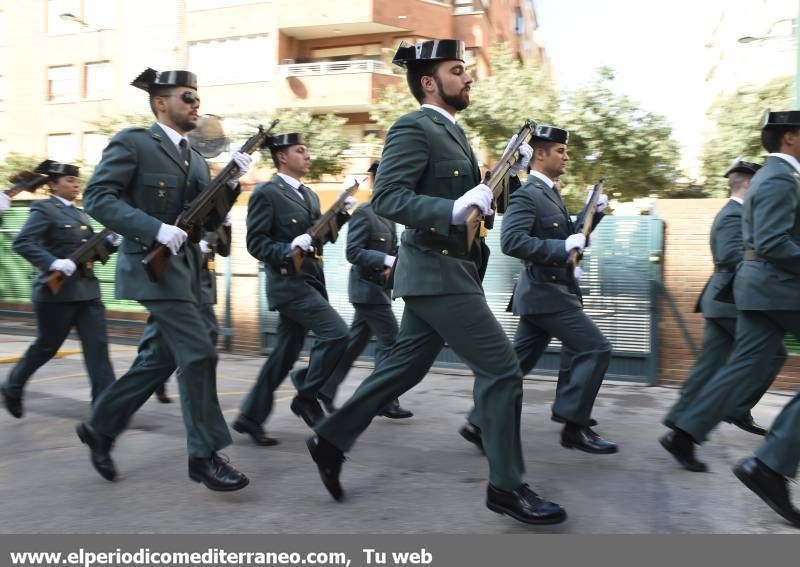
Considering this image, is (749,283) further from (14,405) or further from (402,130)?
(14,405)

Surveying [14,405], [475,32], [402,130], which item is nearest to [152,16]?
[475,32]

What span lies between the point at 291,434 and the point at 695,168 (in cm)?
2028

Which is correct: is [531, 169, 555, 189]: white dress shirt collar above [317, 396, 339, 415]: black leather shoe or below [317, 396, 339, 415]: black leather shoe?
above

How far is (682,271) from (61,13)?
3274 centimetres

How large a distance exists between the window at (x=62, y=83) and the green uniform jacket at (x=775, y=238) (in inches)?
1365

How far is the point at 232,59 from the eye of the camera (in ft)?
104

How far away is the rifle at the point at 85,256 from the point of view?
611 centimetres

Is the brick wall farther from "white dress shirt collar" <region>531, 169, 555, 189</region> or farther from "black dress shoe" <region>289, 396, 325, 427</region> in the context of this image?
"black dress shoe" <region>289, 396, 325, 427</region>

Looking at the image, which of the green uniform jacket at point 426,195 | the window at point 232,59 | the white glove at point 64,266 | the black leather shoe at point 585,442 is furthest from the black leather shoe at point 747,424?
the window at point 232,59

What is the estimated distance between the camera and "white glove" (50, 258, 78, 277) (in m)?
6.12

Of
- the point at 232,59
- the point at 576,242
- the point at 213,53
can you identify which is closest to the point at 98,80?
the point at 213,53

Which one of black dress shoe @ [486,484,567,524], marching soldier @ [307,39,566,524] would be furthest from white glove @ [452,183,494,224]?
black dress shoe @ [486,484,567,524]

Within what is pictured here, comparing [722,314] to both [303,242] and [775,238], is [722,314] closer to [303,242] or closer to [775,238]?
[775,238]

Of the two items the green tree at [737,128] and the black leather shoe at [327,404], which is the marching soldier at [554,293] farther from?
the green tree at [737,128]
